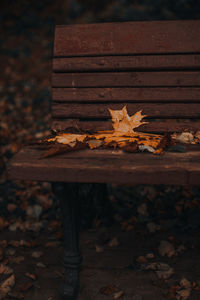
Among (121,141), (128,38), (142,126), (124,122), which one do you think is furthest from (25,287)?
(128,38)

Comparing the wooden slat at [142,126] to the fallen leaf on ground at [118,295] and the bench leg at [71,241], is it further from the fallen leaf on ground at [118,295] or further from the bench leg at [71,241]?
the fallen leaf on ground at [118,295]

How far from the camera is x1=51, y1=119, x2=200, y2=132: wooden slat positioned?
2340mm

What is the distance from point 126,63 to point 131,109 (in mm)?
282

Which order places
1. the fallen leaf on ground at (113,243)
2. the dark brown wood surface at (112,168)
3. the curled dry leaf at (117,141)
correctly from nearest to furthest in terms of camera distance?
the dark brown wood surface at (112,168)
the curled dry leaf at (117,141)
the fallen leaf on ground at (113,243)

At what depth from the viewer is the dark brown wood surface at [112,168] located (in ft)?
4.98

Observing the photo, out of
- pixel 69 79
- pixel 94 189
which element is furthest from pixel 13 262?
pixel 69 79

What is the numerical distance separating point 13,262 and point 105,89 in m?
1.14

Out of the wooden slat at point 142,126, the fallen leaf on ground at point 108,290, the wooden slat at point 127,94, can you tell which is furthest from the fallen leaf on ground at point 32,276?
the wooden slat at point 127,94

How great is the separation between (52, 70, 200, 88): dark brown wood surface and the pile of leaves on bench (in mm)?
270

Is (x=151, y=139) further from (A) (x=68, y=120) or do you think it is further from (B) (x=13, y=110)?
(B) (x=13, y=110)

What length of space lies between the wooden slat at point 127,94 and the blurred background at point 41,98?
454 mm

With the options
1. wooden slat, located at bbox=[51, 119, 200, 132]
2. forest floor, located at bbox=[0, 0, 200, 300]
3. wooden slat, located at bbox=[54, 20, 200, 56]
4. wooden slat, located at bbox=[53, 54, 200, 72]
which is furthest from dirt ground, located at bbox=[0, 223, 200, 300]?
wooden slat, located at bbox=[54, 20, 200, 56]

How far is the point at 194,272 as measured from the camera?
6.67 feet

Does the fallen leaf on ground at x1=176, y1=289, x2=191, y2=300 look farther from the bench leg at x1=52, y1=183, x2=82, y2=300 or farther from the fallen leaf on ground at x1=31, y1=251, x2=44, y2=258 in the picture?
the fallen leaf on ground at x1=31, y1=251, x2=44, y2=258
